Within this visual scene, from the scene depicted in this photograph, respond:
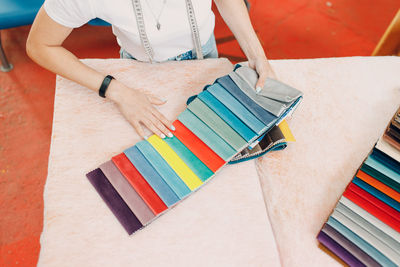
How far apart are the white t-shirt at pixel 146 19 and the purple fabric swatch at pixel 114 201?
0.46m

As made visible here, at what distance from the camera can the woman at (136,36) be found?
33.9 inches

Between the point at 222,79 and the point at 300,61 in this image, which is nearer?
the point at 222,79

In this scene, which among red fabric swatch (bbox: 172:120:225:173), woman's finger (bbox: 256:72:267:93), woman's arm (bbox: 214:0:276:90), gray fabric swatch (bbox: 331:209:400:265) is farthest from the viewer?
woman's arm (bbox: 214:0:276:90)

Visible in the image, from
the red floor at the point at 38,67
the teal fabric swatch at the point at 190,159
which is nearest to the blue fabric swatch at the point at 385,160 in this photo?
the teal fabric swatch at the point at 190,159

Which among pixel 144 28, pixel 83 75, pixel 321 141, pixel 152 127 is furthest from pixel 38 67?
pixel 321 141

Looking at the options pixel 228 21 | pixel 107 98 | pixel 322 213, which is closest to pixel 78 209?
pixel 107 98

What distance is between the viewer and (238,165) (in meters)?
0.91

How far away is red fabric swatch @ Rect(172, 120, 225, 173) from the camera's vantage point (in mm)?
826

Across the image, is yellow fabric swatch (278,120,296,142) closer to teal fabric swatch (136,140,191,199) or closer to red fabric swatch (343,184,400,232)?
red fabric swatch (343,184,400,232)

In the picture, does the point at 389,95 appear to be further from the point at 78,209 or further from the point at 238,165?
the point at 78,209

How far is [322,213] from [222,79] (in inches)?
20.1

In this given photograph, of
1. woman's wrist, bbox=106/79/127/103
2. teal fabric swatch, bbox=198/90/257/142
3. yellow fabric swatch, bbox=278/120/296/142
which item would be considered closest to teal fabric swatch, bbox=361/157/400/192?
yellow fabric swatch, bbox=278/120/296/142

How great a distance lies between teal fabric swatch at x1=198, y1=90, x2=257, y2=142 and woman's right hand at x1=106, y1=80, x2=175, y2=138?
0.45 ft

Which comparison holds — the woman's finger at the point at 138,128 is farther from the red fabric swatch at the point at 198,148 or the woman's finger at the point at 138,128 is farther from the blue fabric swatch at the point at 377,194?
the blue fabric swatch at the point at 377,194
